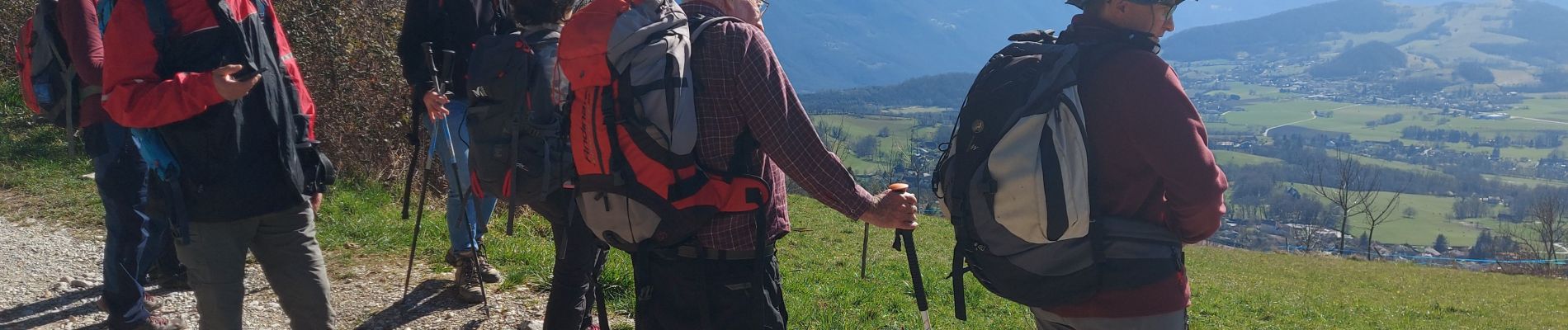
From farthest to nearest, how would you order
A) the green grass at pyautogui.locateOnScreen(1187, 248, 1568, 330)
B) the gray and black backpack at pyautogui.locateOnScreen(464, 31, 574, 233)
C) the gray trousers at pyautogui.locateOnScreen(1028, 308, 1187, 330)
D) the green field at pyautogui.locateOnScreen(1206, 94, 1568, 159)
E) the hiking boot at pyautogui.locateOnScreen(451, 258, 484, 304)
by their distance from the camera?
the green field at pyautogui.locateOnScreen(1206, 94, 1568, 159), the green grass at pyautogui.locateOnScreen(1187, 248, 1568, 330), the hiking boot at pyautogui.locateOnScreen(451, 258, 484, 304), the gray and black backpack at pyautogui.locateOnScreen(464, 31, 574, 233), the gray trousers at pyautogui.locateOnScreen(1028, 308, 1187, 330)

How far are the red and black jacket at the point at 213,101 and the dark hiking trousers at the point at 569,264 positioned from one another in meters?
0.83

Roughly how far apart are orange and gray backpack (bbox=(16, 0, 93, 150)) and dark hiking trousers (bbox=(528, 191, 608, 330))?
7.73 ft

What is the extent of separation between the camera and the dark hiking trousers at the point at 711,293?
264cm

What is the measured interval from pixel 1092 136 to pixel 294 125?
8.06ft

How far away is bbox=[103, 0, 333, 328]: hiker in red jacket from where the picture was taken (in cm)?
250

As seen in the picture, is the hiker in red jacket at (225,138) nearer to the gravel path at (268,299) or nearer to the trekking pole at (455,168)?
the trekking pole at (455,168)

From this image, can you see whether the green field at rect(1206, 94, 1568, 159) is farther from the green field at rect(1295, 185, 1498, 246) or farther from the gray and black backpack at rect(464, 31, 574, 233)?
the gray and black backpack at rect(464, 31, 574, 233)

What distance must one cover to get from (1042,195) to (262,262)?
2.44 m

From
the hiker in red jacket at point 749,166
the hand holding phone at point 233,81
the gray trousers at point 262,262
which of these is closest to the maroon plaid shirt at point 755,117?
the hiker in red jacket at point 749,166

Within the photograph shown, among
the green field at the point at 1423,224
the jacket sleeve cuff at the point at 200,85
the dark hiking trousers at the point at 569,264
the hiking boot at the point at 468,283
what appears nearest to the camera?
the jacket sleeve cuff at the point at 200,85

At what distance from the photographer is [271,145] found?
111 inches

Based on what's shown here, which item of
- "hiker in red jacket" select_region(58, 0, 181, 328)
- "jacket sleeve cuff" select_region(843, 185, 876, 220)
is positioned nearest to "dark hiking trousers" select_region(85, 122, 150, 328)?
"hiker in red jacket" select_region(58, 0, 181, 328)

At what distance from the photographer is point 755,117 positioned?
249 cm

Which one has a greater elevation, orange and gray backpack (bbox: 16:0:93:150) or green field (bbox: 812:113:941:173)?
orange and gray backpack (bbox: 16:0:93:150)
